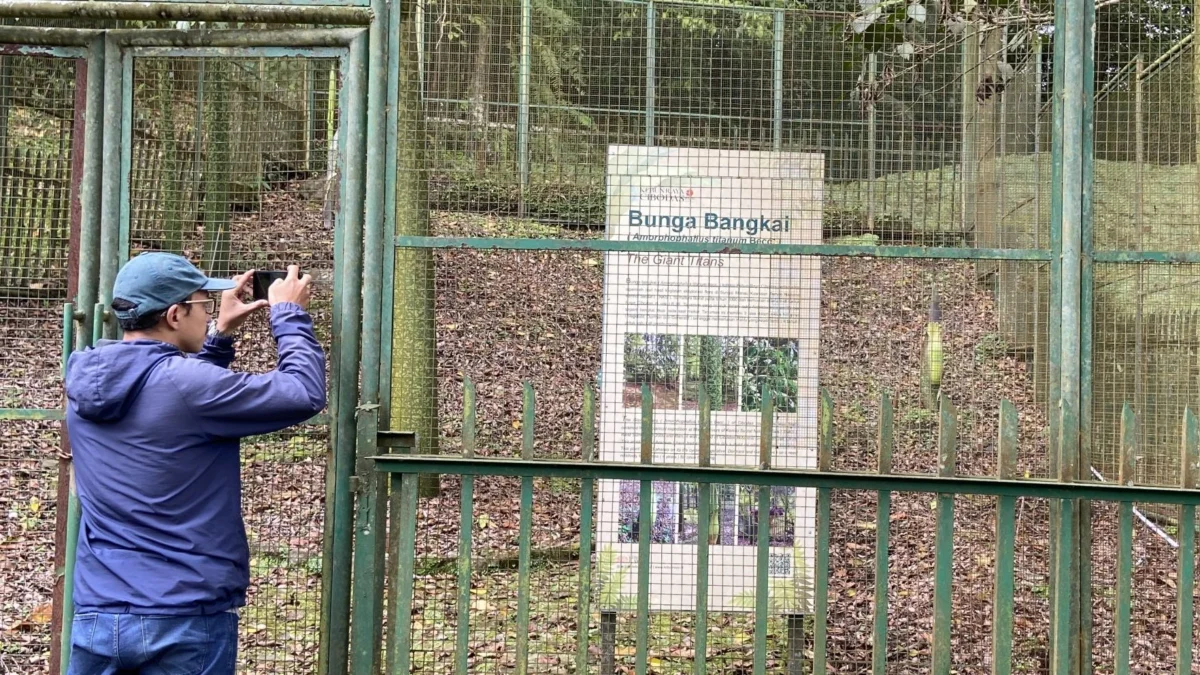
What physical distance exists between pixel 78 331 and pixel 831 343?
10.4ft

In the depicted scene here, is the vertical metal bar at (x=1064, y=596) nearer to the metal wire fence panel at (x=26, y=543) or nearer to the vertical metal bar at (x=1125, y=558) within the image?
the vertical metal bar at (x=1125, y=558)

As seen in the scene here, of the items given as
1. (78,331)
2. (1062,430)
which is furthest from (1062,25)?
(78,331)

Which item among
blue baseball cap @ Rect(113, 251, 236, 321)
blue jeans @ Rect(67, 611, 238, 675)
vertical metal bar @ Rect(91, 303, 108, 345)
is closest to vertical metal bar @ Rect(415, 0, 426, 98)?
blue baseball cap @ Rect(113, 251, 236, 321)

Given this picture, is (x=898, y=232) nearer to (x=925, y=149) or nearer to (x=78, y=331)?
(x=925, y=149)

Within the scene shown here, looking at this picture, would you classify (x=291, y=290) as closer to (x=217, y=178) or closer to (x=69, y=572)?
(x=217, y=178)

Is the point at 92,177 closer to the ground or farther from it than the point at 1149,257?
farther from it

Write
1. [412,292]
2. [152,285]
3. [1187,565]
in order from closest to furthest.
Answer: [152,285], [1187,565], [412,292]

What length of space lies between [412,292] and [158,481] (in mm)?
2046

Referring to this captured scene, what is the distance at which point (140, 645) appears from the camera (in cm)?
291

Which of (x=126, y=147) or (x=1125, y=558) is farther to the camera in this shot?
(x=126, y=147)

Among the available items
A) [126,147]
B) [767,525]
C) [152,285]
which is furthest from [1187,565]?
[126,147]

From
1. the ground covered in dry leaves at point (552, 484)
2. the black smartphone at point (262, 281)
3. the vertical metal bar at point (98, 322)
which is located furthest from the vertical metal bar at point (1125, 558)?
the vertical metal bar at point (98, 322)

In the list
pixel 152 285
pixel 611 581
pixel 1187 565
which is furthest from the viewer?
pixel 611 581

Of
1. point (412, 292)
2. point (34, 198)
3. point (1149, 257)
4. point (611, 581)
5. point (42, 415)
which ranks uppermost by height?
point (34, 198)
